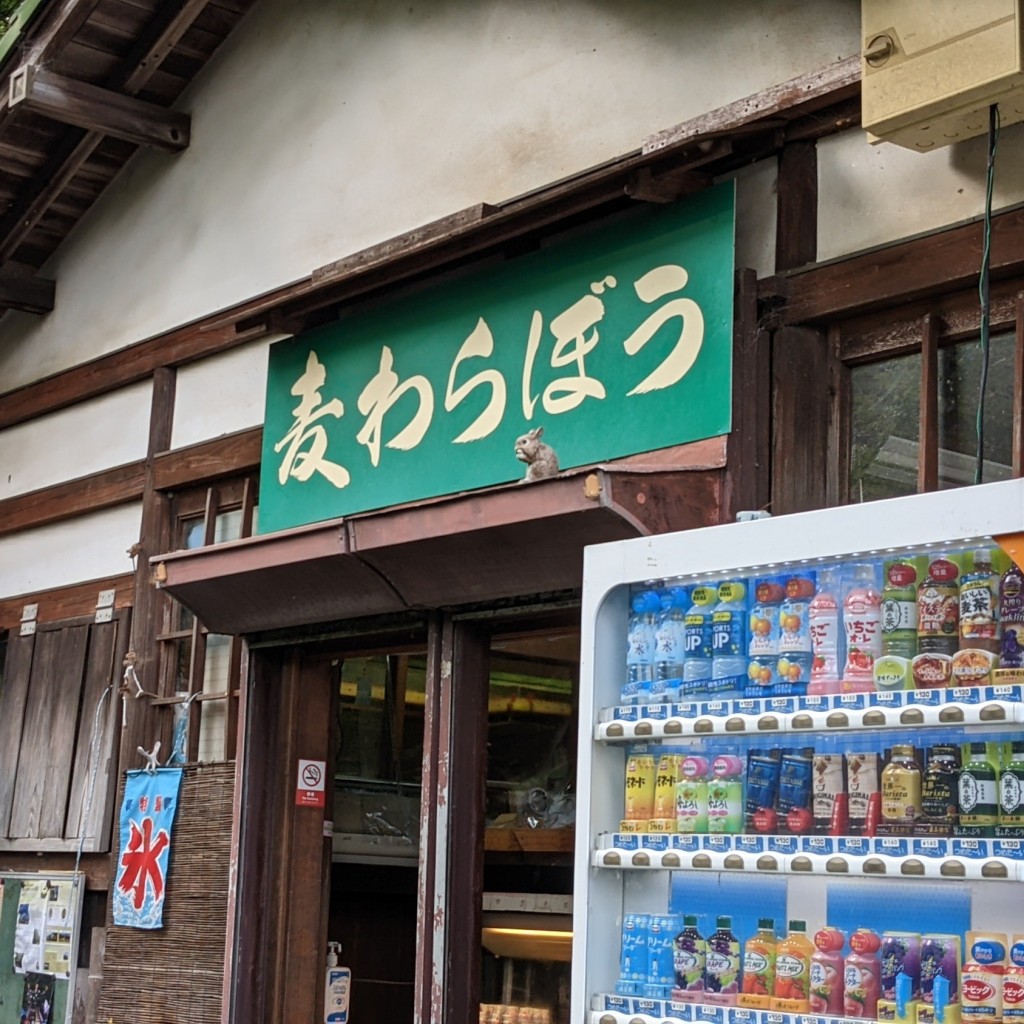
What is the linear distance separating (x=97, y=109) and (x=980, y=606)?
594cm

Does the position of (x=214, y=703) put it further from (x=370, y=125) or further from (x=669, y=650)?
(x=669, y=650)

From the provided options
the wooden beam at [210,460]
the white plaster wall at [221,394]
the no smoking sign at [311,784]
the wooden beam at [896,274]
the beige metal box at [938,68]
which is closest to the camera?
the beige metal box at [938,68]

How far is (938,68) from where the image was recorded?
15.3 feet

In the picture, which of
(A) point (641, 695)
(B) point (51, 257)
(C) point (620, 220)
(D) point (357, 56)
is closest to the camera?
(A) point (641, 695)

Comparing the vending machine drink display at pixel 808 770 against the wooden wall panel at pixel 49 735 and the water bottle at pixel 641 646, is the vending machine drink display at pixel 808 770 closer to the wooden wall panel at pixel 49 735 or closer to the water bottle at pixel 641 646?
the water bottle at pixel 641 646

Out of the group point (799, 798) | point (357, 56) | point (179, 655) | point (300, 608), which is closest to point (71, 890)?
point (179, 655)

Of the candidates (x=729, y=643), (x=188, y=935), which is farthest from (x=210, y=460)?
(x=729, y=643)

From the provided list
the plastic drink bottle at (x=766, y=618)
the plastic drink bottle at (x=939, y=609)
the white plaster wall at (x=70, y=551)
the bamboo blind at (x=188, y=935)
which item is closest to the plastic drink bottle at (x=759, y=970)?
the plastic drink bottle at (x=766, y=618)

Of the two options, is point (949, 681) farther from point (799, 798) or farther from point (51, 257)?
point (51, 257)

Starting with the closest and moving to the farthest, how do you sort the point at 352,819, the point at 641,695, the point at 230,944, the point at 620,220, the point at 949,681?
the point at 949,681 < the point at 641,695 < the point at 620,220 < the point at 230,944 < the point at 352,819

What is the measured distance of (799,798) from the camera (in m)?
4.21

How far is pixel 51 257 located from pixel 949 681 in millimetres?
7188

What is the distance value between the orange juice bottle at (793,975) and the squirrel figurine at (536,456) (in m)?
1.86

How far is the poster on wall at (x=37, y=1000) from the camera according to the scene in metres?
8.15
